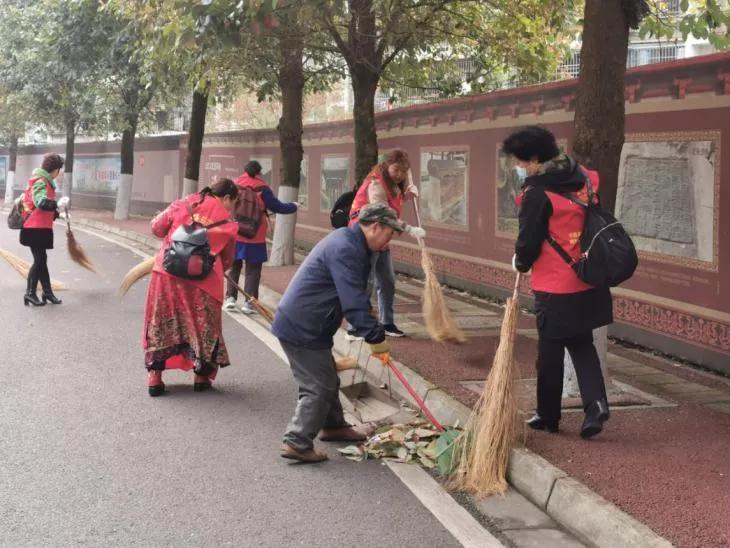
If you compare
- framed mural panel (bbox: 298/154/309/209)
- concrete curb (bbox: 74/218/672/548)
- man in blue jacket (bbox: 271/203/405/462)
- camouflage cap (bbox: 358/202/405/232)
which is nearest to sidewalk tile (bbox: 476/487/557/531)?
concrete curb (bbox: 74/218/672/548)

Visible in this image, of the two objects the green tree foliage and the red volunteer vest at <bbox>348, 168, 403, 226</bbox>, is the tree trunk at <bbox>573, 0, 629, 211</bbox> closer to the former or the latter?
the red volunteer vest at <bbox>348, 168, 403, 226</bbox>

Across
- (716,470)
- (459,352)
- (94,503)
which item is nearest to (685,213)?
(459,352)

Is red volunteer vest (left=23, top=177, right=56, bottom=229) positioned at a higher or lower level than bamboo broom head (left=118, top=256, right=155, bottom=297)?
higher

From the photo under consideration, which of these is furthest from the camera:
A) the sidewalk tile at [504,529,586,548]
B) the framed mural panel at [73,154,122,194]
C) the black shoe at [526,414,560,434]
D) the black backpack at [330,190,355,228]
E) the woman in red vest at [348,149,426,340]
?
the framed mural panel at [73,154,122,194]

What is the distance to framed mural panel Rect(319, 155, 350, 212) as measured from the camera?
688 inches

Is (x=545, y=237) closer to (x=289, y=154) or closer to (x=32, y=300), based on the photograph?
(x=32, y=300)

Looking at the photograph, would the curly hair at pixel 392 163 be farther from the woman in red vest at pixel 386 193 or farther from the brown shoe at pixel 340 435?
the brown shoe at pixel 340 435

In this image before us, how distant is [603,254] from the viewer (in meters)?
5.23

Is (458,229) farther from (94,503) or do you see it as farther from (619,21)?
(94,503)

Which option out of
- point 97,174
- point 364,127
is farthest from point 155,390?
point 97,174

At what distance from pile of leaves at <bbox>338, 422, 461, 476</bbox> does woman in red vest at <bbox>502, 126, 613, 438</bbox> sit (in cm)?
74

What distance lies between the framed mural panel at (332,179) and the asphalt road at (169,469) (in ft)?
30.6

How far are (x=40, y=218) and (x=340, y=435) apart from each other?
6280 millimetres

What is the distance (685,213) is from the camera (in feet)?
27.6
